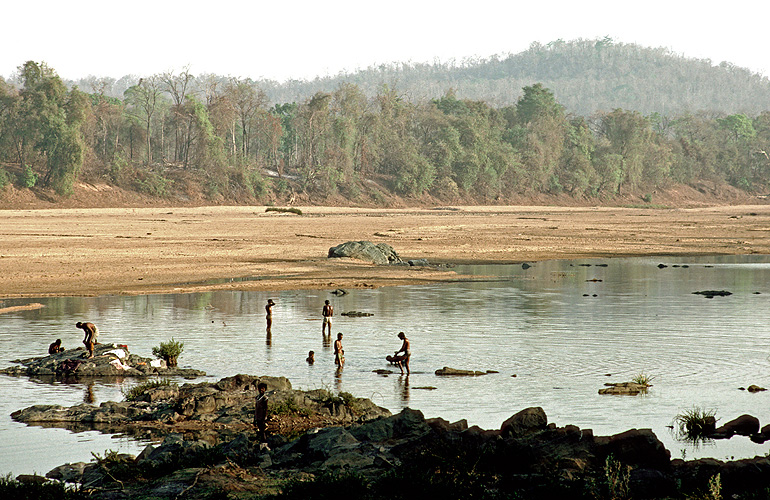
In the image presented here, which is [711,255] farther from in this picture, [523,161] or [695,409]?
[523,161]

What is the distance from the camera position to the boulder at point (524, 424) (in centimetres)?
1342

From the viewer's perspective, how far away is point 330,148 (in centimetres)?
12300

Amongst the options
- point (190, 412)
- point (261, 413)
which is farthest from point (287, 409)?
point (190, 412)

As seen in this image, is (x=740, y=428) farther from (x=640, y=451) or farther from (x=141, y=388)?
(x=141, y=388)

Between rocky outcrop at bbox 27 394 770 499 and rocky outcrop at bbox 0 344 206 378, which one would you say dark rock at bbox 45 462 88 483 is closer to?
rocky outcrop at bbox 27 394 770 499

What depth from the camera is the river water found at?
16.6 m

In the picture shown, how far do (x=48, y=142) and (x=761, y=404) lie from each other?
8953 cm

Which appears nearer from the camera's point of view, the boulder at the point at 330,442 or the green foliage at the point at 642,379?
the boulder at the point at 330,442

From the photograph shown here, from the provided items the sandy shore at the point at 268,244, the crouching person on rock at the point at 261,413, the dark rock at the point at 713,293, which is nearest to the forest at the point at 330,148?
the sandy shore at the point at 268,244

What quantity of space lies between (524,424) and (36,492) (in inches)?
277

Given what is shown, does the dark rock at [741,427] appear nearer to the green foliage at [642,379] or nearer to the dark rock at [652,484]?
the green foliage at [642,379]

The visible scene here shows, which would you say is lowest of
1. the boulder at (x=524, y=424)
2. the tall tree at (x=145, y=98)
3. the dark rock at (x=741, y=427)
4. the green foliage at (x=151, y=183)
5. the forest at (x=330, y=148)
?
the dark rock at (x=741, y=427)

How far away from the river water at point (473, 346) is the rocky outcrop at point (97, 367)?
0.78 metres

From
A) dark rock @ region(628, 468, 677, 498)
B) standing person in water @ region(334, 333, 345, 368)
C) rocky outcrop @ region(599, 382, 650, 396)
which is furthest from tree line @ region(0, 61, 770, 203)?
dark rock @ region(628, 468, 677, 498)
